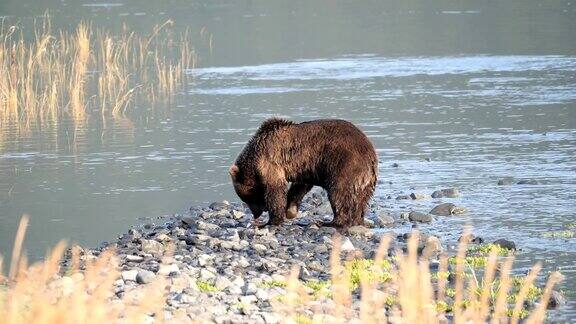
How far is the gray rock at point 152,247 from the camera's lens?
11.3 metres

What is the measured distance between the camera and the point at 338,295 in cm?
587

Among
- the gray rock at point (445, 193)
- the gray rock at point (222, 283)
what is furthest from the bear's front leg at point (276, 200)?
the gray rock at point (222, 283)

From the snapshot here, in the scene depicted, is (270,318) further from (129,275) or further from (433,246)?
(433,246)

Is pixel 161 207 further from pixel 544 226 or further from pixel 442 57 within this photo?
pixel 442 57

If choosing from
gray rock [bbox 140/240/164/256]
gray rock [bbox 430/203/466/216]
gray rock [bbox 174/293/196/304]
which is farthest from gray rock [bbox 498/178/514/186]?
gray rock [bbox 174/293/196/304]

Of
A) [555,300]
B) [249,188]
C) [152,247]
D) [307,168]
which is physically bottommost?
[152,247]

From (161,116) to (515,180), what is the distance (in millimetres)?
10166

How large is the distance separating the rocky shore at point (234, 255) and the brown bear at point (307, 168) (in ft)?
0.75

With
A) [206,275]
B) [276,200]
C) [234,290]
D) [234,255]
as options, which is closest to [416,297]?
[234,290]

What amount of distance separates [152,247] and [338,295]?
18.9 feet

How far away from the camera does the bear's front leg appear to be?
12.6 meters

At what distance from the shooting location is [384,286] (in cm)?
942

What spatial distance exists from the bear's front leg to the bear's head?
0.17 meters

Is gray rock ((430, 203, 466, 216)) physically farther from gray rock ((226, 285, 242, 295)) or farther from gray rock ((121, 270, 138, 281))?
gray rock ((121, 270, 138, 281))
